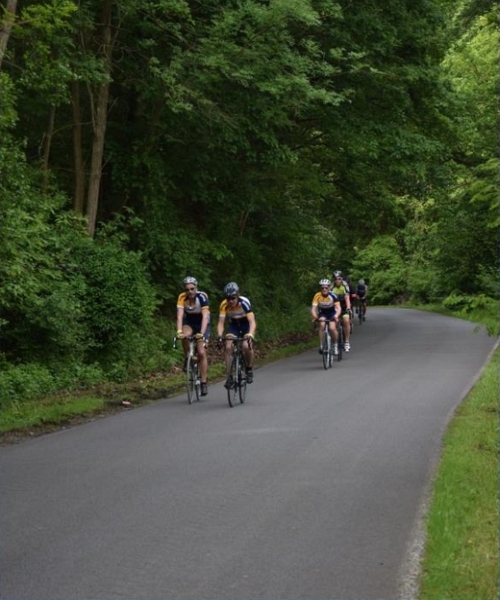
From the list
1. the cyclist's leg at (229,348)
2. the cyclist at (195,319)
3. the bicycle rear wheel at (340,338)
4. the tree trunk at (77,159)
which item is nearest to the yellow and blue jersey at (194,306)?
the cyclist at (195,319)

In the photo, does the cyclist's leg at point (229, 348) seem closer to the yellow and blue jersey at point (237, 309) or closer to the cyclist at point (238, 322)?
the cyclist at point (238, 322)

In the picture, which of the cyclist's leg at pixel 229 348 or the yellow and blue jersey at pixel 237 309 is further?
the yellow and blue jersey at pixel 237 309

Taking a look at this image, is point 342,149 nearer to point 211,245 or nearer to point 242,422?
point 211,245

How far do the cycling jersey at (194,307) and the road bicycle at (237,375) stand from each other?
0.82 m

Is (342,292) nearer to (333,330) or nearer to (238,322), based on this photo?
(333,330)

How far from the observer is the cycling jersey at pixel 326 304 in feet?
69.9

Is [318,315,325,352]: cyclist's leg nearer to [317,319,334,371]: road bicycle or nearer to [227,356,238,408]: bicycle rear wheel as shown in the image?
[317,319,334,371]: road bicycle

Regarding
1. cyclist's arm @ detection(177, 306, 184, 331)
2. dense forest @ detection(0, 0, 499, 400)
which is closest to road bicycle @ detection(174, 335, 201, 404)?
cyclist's arm @ detection(177, 306, 184, 331)

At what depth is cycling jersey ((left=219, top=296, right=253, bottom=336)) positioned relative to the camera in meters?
15.0

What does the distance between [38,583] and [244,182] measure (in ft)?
69.0

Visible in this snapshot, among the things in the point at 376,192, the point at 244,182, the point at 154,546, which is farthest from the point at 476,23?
the point at 376,192

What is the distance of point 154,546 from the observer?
21.0 feet

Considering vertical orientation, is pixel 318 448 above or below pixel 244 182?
below

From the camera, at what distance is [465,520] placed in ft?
22.4
